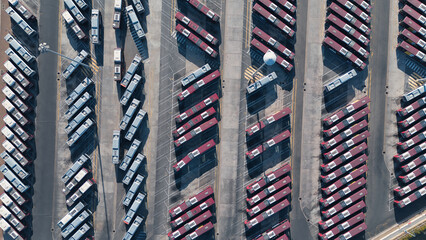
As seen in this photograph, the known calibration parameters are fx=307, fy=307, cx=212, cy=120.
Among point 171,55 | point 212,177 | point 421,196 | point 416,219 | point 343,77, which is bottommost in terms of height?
point 416,219

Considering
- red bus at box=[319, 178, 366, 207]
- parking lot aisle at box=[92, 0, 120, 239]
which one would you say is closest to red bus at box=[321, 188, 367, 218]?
red bus at box=[319, 178, 366, 207]

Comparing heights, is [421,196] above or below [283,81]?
below

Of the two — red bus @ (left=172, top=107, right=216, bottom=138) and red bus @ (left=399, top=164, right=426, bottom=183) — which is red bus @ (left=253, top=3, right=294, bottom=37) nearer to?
red bus @ (left=172, top=107, right=216, bottom=138)

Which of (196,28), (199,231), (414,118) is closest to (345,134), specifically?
(414,118)

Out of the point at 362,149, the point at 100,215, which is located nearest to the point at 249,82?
the point at 362,149

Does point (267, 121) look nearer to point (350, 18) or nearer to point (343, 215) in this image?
point (343, 215)

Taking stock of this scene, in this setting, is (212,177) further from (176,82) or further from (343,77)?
(343,77)
